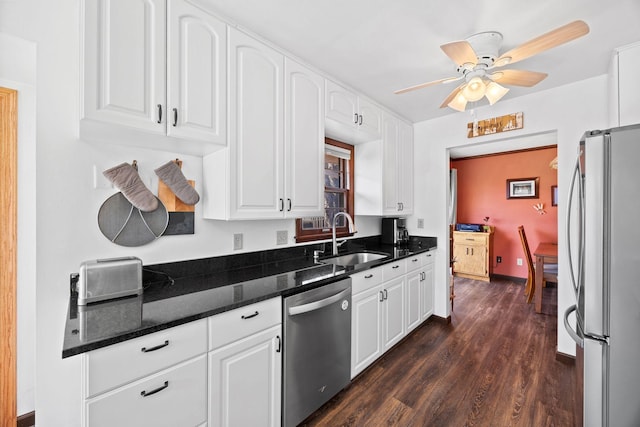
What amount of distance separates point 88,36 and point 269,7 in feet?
2.89

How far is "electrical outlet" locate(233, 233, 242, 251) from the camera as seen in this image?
197cm

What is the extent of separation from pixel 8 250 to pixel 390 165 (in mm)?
2948

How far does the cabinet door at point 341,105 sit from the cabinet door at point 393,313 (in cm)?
147

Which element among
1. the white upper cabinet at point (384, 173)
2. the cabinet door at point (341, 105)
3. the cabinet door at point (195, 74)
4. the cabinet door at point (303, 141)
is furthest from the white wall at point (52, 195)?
the white upper cabinet at point (384, 173)

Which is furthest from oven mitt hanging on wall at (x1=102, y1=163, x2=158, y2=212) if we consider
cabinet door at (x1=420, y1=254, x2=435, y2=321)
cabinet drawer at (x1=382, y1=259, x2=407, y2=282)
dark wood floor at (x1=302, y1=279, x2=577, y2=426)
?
cabinet door at (x1=420, y1=254, x2=435, y2=321)

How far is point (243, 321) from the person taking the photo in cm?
135

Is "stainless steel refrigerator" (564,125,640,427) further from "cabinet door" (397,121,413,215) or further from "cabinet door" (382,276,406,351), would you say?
"cabinet door" (397,121,413,215)

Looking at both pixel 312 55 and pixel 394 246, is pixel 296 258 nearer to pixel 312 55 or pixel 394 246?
A: pixel 394 246

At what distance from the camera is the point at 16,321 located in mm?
1480

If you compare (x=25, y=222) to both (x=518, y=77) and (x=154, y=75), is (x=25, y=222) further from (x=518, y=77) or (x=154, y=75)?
(x=518, y=77)

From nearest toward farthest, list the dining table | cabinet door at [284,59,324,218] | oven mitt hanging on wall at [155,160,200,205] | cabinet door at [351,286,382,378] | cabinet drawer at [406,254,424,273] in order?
oven mitt hanging on wall at [155,160,200,205] → cabinet door at [284,59,324,218] → cabinet door at [351,286,382,378] → cabinet drawer at [406,254,424,273] → the dining table

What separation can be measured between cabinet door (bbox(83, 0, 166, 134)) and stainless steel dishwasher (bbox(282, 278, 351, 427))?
3.98 ft

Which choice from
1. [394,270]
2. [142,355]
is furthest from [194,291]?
[394,270]

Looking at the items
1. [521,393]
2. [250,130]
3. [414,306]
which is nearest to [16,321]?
[250,130]
